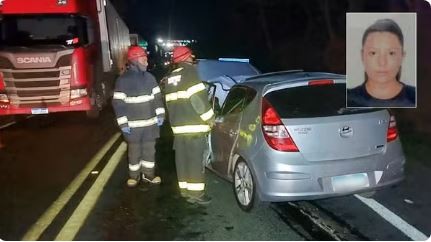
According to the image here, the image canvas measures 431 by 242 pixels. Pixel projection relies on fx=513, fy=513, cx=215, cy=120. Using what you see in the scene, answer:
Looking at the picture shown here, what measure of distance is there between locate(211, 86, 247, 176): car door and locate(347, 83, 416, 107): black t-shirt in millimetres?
1147

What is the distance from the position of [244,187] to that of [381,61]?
5.94 ft

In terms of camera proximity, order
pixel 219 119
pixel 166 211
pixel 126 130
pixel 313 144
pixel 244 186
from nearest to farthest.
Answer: pixel 313 144
pixel 244 186
pixel 166 211
pixel 219 119
pixel 126 130

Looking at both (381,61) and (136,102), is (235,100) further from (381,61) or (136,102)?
(381,61)

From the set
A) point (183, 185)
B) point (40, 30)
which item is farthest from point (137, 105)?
point (40, 30)

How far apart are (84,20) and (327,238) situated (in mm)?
8483

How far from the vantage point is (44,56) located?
10.7m

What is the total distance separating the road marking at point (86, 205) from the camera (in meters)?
4.70

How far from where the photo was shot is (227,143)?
5531mm

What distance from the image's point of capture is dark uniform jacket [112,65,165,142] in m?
5.91

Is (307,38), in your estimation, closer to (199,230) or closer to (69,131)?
(69,131)

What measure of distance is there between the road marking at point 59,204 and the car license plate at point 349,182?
2740mm

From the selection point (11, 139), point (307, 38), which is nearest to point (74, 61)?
point (11, 139)

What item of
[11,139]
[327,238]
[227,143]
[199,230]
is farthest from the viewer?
[11,139]

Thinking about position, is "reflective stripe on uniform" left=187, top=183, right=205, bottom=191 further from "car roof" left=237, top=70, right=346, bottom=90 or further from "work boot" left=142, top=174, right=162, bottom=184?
"car roof" left=237, top=70, right=346, bottom=90
